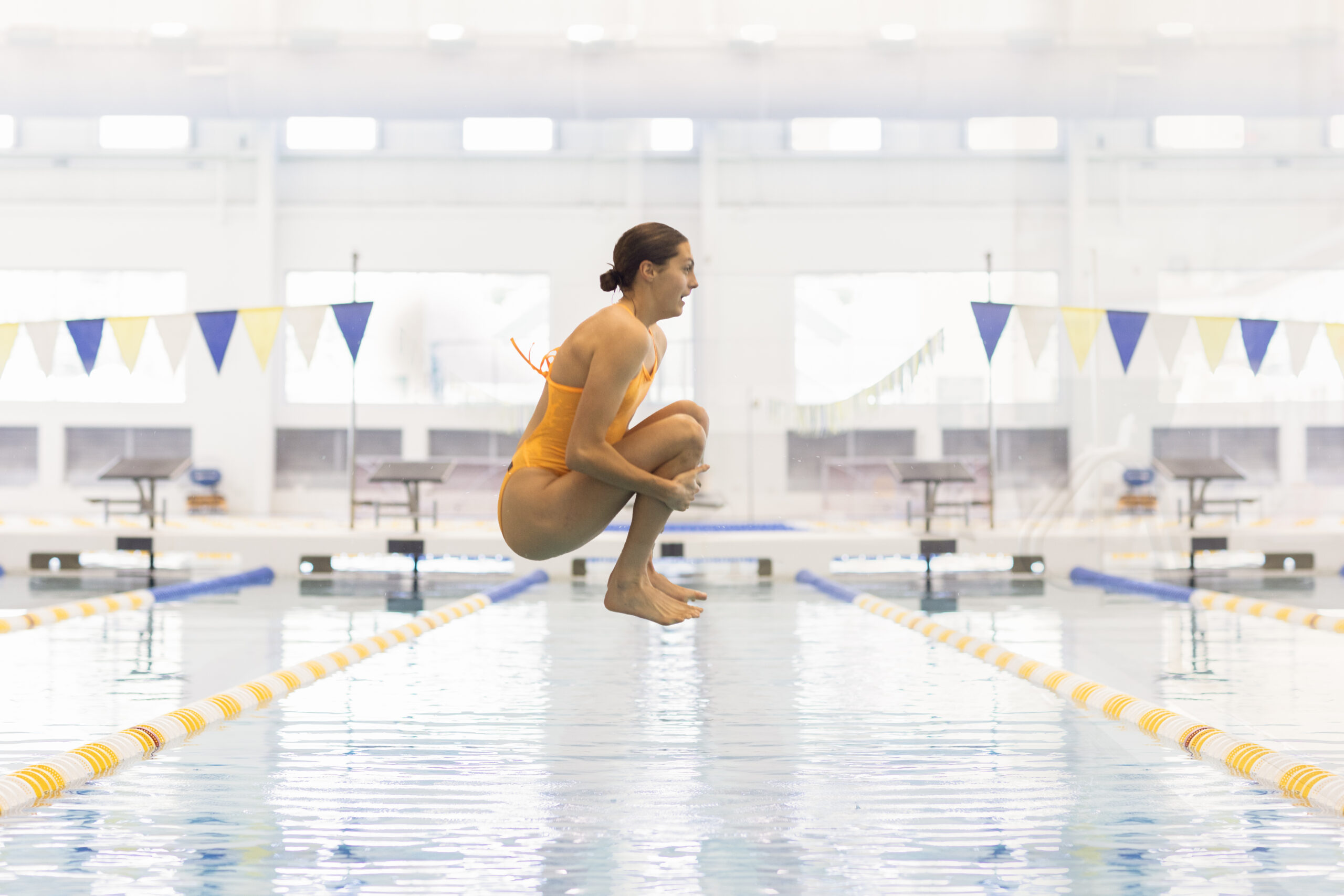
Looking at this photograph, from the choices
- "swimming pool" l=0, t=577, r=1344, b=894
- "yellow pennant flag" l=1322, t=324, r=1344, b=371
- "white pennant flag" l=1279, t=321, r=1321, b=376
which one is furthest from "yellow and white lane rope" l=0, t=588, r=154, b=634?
"white pennant flag" l=1279, t=321, r=1321, b=376

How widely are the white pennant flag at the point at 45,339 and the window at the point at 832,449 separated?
660cm

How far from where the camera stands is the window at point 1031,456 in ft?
37.3

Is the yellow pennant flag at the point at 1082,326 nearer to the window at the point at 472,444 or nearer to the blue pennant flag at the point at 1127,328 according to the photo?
the blue pennant flag at the point at 1127,328

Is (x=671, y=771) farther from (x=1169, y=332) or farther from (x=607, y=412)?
(x=1169, y=332)

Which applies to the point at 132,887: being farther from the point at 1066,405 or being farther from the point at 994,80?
the point at 1066,405

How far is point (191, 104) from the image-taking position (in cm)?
1104

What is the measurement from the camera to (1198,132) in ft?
40.2

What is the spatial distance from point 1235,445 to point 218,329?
8.91 meters

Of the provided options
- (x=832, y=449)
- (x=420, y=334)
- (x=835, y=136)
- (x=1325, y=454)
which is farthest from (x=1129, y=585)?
(x=420, y=334)

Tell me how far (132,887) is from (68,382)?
16.1 metres

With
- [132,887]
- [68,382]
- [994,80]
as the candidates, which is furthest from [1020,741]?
[68,382]

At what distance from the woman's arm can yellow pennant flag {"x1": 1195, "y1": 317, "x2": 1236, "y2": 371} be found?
8.18 metres

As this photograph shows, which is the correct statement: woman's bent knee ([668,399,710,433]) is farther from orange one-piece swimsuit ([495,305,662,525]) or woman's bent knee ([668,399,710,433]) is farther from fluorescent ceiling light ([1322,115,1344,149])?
fluorescent ceiling light ([1322,115,1344,149])

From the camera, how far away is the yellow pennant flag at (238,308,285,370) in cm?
1052
